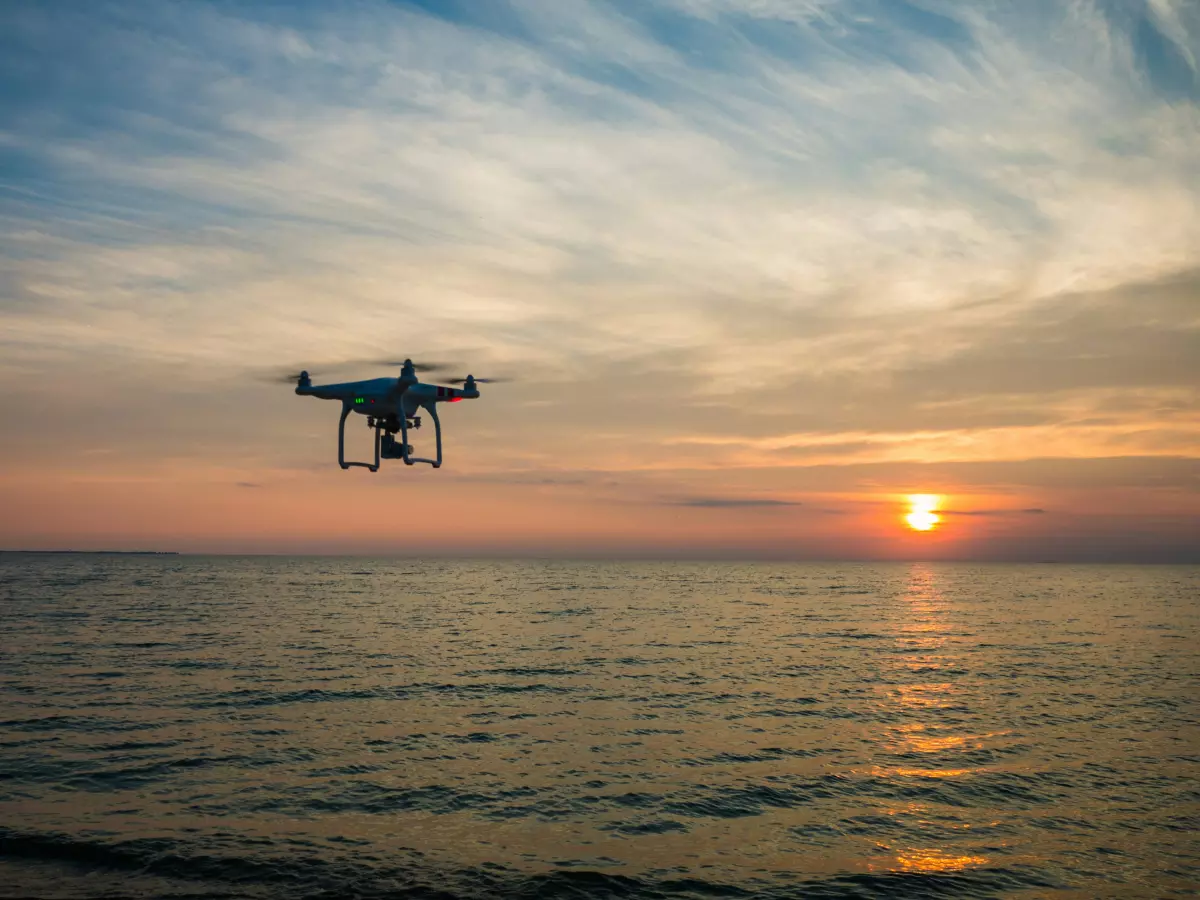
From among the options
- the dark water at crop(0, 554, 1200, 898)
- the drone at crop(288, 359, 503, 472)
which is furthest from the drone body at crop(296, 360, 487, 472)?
the dark water at crop(0, 554, 1200, 898)

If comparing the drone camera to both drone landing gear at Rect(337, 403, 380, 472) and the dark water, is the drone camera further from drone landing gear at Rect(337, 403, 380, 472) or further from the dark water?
the dark water

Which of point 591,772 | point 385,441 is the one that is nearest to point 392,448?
point 385,441

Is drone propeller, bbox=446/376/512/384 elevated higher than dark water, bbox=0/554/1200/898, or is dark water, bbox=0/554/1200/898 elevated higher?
drone propeller, bbox=446/376/512/384

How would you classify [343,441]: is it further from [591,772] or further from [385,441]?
[591,772]

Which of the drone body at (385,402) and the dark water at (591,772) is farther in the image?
the drone body at (385,402)

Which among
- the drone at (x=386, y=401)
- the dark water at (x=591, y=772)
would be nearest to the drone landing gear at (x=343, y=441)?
the drone at (x=386, y=401)

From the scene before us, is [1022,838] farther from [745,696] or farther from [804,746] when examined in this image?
[745,696]

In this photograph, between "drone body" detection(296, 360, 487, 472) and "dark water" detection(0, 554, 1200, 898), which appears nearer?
"dark water" detection(0, 554, 1200, 898)

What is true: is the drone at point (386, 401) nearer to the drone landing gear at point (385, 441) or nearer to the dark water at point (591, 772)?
the drone landing gear at point (385, 441)

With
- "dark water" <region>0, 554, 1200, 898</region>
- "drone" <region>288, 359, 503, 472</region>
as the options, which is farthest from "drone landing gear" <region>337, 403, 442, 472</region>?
"dark water" <region>0, 554, 1200, 898</region>
